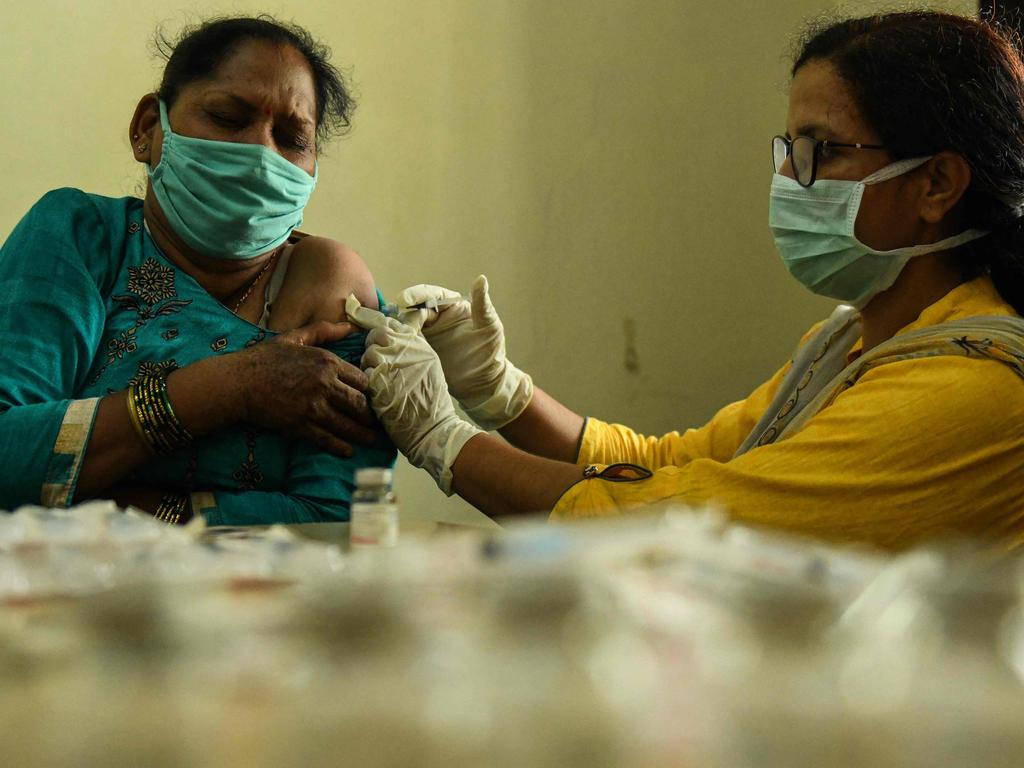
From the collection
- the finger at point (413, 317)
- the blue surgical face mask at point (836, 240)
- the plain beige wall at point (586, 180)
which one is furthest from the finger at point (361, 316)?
the plain beige wall at point (586, 180)

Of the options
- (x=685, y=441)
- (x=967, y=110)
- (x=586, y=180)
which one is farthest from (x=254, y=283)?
(x=586, y=180)

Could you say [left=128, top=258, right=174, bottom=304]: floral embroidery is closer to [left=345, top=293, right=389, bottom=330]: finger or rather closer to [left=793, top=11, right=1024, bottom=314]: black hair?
[left=345, top=293, right=389, bottom=330]: finger

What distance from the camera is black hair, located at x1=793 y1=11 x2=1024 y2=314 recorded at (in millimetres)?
1415

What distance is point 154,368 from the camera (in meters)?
1.43

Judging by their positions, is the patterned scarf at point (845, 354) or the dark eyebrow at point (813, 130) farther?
the dark eyebrow at point (813, 130)

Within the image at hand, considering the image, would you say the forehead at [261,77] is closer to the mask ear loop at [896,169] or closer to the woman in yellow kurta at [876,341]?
the woman in yellow kurta at [876,341]

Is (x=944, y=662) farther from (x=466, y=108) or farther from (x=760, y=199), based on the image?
(x=760, y=199)

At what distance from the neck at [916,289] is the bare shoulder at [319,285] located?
31.5 inches

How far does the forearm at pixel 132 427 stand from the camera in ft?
4.38

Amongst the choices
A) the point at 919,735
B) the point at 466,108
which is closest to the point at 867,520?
the point at 919,735

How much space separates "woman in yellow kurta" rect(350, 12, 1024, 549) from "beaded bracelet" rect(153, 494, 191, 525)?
33 centimetres

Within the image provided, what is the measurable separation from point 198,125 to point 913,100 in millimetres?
1023

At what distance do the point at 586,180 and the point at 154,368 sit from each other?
164 cm

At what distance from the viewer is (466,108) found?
8.79 feet
